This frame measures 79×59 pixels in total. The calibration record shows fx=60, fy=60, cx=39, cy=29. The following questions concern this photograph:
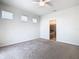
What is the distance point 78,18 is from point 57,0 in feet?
6.76

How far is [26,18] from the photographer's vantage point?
5383 mm

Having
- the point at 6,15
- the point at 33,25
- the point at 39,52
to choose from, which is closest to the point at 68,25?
the point at 39,52

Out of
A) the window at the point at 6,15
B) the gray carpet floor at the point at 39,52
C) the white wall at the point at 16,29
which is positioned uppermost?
the window at the point at 6,15

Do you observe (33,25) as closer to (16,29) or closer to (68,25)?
(16,29)

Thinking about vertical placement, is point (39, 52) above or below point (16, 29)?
below

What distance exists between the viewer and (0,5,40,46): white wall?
3.86 metres

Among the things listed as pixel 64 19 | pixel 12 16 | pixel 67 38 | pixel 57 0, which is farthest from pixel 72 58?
pixel 12 16

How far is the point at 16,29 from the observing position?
15.0ft

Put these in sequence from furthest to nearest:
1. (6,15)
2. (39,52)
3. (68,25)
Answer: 1. (68,25)
2. (6,15)
3. (39,52)

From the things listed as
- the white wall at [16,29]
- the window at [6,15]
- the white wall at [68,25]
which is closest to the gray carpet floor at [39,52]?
the white wall at [16,29]

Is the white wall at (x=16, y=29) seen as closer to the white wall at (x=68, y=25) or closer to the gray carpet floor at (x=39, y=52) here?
the gray carpet floor at (x=39, y=52)

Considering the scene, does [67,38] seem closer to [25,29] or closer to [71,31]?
[71,31]

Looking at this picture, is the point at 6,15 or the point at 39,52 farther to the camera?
the point at 6,15

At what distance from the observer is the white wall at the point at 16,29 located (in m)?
3.86
